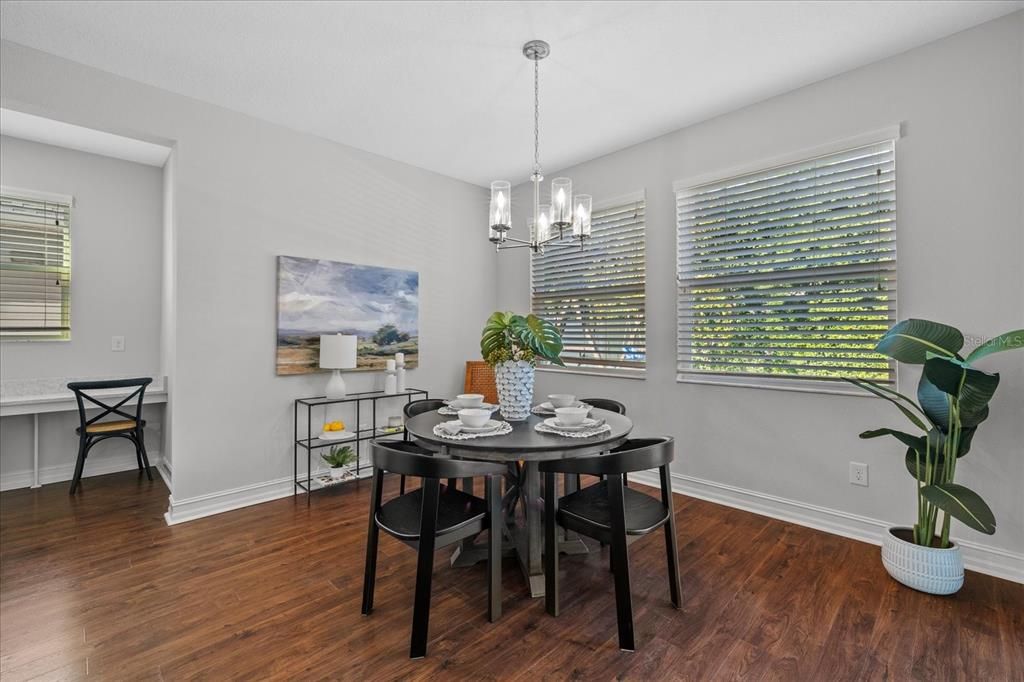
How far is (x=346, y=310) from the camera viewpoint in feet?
12.6

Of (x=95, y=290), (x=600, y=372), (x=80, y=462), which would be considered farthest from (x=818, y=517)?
(x=95, y=290)

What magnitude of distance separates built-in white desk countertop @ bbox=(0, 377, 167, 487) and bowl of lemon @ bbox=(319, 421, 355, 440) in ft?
5.14

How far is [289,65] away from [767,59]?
2767mm

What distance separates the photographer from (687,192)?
349 centimetres

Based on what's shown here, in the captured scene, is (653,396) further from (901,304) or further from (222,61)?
(222,61)

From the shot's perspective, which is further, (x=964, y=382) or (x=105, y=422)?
(x=105, y=422)

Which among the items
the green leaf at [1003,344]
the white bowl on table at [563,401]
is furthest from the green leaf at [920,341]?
the white bowl on table at [563,401]

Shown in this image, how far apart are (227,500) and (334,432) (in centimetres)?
82

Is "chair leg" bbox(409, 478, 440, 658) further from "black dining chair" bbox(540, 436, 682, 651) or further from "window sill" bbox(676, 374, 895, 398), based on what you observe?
"window sill" bbox(676, 374, 895, 398)

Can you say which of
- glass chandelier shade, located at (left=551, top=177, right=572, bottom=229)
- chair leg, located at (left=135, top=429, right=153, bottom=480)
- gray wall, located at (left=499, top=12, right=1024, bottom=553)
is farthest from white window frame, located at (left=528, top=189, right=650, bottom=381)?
chair leg, located at (left=135, top=429, right=153, bottom=480)

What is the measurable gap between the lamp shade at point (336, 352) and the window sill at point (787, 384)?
99.7 inches

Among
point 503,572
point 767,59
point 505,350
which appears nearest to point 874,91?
point 767,59

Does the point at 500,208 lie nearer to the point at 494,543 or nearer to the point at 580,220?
the point at 580,220

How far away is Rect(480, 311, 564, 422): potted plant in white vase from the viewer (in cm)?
231
